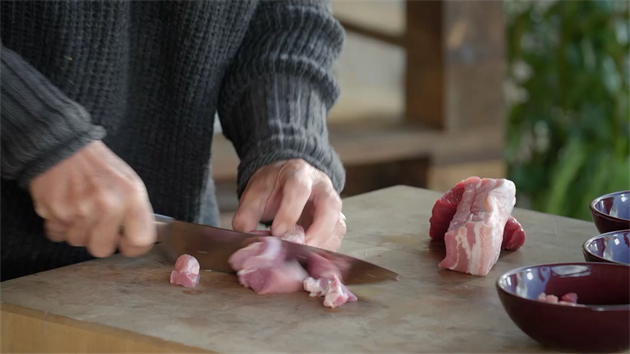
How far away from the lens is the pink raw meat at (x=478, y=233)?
50.1 inches

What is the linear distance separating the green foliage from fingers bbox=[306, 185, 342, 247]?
2797 millimetres

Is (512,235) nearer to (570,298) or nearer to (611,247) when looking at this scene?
(611,247)

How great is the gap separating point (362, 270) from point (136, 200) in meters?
0.33

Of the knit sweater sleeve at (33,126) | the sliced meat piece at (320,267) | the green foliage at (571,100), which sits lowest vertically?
the green foliage at (571,100)

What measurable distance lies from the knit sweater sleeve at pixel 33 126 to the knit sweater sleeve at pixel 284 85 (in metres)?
0.33

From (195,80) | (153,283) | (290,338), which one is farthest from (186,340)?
(195,80)

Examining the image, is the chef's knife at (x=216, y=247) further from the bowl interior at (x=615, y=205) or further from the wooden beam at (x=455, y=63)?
the wooden beam at (x=455, y=63)

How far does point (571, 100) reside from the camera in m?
4.15

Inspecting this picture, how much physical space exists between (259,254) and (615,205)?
0.54 meters

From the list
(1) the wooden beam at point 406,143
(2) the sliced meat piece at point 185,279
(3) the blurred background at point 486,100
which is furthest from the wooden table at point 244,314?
(1) the wooden beam at point 406,143

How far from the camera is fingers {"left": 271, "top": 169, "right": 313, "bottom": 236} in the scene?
1.37 m

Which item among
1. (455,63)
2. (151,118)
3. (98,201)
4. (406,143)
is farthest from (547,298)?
(455,63)

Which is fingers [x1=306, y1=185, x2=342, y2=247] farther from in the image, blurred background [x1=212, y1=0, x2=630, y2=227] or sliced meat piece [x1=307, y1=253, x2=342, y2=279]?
blurred background [x1=212, y1=0, x2=630, y2=227]

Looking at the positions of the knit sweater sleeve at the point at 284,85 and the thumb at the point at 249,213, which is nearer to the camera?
the thumb at the point at 249,213
